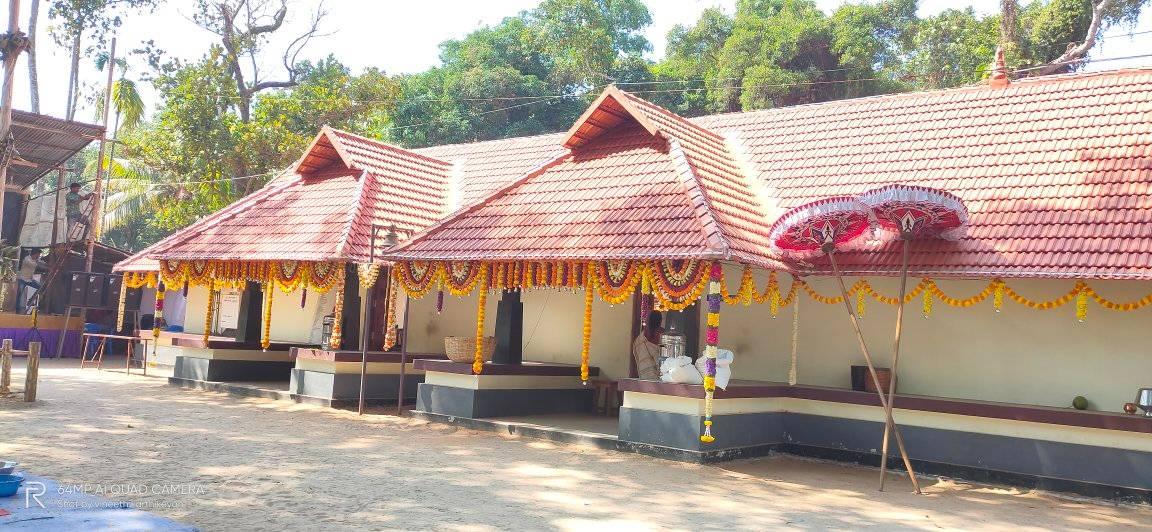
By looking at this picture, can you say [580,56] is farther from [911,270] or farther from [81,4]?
[911,270]

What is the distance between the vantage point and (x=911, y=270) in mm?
9250

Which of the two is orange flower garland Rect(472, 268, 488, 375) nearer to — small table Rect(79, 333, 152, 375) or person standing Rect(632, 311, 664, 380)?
person standing Rect(632, 311, 664, 380)

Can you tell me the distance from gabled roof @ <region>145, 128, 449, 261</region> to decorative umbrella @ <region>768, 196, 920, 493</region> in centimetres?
578

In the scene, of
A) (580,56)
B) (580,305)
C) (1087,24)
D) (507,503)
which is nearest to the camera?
(507,503)

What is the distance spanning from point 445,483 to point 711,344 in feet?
9.89

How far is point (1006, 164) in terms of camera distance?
10234mm

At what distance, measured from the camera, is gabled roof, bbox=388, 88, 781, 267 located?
31.4 ft

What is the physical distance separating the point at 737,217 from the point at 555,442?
3.28m

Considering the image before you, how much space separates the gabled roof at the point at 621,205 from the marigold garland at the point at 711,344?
33 centimetres

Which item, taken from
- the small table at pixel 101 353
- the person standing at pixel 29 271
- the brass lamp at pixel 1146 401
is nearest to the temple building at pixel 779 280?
the brass lamp at pixel 1146 401

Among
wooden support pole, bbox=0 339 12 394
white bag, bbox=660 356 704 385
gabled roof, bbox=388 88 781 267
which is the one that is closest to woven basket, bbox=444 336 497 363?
gabled roof, bbox=388 88 781 267

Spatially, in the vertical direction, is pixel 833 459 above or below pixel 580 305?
below

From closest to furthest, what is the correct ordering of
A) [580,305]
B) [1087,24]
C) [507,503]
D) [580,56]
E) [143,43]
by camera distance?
[507,503] < [580,305] < [143,43] < [1087,24] < [580,56]

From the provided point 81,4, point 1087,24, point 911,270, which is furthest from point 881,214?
point 1087,24
